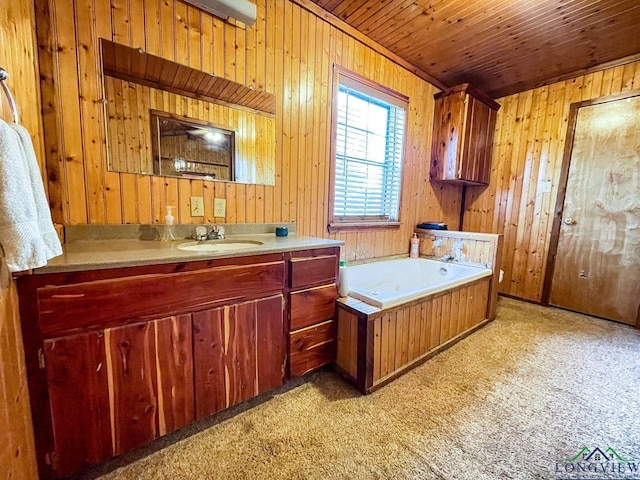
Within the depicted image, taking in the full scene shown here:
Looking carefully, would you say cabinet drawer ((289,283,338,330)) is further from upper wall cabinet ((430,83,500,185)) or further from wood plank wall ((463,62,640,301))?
wood plank wall ((463,62,640,301))

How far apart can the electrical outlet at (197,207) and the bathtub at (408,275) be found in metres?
1.19

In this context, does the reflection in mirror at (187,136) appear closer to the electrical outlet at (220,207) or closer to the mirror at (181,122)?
the mirror at (181,122)

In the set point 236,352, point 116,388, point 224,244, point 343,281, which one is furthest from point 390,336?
point 116,388

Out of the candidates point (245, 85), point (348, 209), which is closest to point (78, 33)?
point (245, 85)

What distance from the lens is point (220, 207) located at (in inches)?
69.2

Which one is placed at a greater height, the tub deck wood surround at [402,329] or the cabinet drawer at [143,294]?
the cabinet drawer at [143,294]

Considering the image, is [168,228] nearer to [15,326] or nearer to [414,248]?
[15,326]

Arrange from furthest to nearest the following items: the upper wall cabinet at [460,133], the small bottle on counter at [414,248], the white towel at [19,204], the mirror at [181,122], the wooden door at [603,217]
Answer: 1. the small bottle on counter at [414,248]
2. the upper wall cabinet at [460,133]
3. the wooden door at [603,217]
4. the mirror at [181,122]
5. the white towel at [19,204]

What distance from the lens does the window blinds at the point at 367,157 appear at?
2.37m

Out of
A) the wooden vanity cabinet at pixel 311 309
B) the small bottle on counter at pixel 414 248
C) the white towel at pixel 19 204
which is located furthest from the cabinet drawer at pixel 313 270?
the small bottle on counter at pixel 414 248

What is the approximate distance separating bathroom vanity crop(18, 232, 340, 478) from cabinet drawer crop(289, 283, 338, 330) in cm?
1

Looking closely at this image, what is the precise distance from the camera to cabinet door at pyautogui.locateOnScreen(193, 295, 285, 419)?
1.27 m

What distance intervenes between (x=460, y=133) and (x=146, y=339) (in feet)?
10.6

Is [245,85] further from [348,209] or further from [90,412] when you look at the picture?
[90,412]
